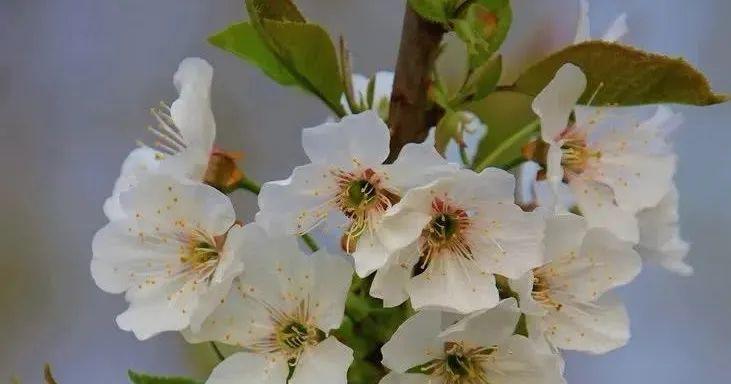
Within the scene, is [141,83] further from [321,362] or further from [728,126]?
[321,362]

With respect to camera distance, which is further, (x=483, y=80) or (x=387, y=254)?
(x=483, y=80)

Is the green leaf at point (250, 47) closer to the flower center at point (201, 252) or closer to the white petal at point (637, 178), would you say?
the flower center at point (201, 252)

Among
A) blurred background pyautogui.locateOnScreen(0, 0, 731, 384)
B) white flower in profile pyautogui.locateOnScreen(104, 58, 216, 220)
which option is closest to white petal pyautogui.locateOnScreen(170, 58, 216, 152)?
white flower in profile pyautogui.locateOnScreen(104, 58, 216, 220)

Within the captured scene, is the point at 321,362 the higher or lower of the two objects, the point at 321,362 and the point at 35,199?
the higher

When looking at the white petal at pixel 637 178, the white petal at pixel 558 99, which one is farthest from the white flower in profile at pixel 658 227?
the white petal at pixel 558 99

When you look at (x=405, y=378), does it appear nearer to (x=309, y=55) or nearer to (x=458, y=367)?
(x=458, y=367)

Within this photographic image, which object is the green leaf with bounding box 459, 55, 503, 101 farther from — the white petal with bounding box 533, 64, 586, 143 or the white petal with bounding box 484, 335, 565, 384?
the white petal with bounding box 484, 335, 565, 384

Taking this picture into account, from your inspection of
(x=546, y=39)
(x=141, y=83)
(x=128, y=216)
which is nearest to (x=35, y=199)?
(x=141, y=83)

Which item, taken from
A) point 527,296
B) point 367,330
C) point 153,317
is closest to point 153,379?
point 153,317
